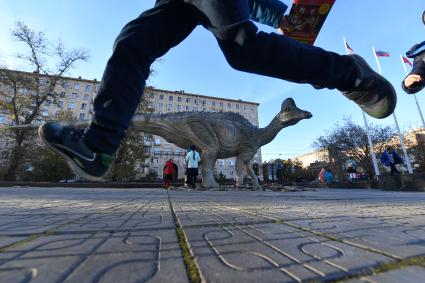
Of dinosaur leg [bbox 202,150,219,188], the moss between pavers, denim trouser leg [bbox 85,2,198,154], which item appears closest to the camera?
the moss between pavers

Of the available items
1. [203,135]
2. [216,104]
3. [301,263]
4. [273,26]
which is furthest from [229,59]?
[216,104]

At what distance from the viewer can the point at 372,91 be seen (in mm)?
1781

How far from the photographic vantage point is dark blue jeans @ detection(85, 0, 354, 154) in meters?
1.52

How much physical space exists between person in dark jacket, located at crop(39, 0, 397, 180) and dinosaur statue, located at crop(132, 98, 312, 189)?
879 centimetres

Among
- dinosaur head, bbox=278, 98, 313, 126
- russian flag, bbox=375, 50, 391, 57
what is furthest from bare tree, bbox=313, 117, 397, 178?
dinosaur head, bbox=278, 98, 313, 126

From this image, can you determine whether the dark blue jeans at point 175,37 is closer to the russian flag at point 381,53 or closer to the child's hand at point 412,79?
the child's hand at point 412,79

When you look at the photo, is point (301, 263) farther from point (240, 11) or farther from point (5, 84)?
point (5, 84)

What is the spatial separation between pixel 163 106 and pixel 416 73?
72894mm

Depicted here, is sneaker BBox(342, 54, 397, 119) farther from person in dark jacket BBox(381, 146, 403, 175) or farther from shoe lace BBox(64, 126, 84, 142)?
person in dark jacket BBox(381, 146, 403, 175)

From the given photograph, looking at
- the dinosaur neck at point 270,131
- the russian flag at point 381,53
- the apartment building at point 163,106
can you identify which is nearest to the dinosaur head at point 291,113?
the dinosaur neck at point 270,131

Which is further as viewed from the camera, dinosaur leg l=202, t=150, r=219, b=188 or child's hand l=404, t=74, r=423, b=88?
dinosaur leg l=202, t=150, r=219, b=188

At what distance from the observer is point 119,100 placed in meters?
1.68

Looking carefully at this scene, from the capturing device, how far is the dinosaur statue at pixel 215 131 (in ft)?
35.1

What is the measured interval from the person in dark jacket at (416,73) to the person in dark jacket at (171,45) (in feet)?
4.99
